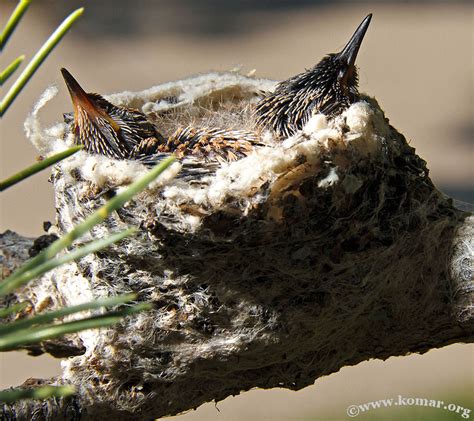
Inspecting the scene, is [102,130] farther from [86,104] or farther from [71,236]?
[71,236]

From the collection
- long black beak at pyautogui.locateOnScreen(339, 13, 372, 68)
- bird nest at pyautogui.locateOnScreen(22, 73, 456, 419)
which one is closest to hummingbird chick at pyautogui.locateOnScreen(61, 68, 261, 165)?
bird nest at pyautogui.locateOnScreen(22, 73, 456, 419)

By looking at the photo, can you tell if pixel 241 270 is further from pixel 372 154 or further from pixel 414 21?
pixel 414 21

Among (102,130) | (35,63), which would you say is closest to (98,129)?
(102,130)

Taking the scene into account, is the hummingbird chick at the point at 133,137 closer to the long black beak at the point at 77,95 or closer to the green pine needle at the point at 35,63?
the long black beak at the point at 77,95

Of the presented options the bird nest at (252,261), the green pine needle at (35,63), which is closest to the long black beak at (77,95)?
the bird nest at (252,261)

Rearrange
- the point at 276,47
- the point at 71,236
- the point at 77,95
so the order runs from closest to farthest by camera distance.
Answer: the point at 71,236 → the point at 77,95 → the point at 276,47

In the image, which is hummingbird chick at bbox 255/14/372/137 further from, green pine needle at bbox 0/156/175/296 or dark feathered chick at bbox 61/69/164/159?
green pine needle at bbox 0/156/175/296
